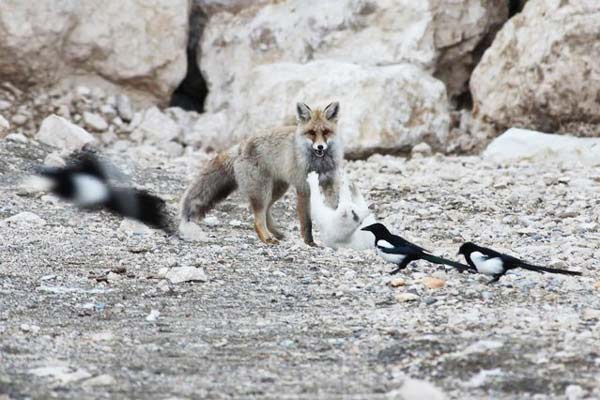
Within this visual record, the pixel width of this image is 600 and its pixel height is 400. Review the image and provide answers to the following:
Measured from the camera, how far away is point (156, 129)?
14.6 m

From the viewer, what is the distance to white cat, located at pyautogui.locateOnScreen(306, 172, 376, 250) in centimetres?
790

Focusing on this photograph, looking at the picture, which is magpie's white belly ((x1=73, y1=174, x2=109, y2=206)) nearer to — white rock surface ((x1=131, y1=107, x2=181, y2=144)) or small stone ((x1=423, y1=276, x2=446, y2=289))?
small stone ((x1=423, y1=276, x2=446, y2=289))

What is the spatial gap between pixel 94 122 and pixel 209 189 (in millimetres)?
5635

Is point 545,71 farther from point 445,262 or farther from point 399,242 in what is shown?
point 445,262

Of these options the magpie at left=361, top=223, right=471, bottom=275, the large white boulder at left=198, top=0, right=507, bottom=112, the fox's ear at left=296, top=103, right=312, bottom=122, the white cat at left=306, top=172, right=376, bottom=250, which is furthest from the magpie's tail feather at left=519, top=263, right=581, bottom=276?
the large white boulder at left=198, top=0, right=507, bottom=112

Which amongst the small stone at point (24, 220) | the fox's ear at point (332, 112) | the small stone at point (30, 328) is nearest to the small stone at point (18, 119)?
the small stone at point (24, 220)

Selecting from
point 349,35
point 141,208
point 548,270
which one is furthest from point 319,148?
point 349,35

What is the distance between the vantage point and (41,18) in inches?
564

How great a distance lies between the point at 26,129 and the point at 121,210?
5171 mm

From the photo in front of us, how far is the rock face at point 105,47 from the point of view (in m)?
14.4

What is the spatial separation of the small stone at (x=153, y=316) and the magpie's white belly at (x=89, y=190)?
3.74 metres

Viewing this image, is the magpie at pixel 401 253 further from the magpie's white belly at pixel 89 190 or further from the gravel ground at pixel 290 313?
the magpie's white belly at pixel 89 190

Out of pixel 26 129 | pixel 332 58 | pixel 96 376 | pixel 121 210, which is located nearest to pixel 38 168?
pixel 121 210

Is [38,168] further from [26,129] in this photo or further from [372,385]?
[372,385]
